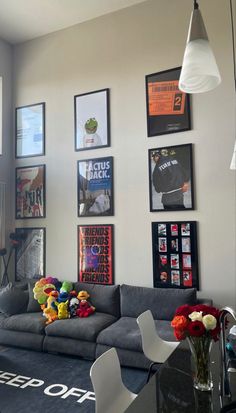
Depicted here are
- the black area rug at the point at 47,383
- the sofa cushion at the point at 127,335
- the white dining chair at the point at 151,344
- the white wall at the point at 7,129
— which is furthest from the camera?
the white wall at the point at 7,129

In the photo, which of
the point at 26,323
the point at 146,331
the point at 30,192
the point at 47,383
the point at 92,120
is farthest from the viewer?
the point at 30,192

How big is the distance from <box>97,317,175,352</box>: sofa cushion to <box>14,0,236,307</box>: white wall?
69 centimetres

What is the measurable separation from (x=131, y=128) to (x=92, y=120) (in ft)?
2.15

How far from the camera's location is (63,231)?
4.79 m

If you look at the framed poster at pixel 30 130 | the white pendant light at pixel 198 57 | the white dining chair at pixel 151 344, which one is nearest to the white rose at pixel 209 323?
the white dining chair at pixel 151 344

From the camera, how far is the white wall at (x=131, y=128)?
379 cm

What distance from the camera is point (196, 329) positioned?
1.56 metres

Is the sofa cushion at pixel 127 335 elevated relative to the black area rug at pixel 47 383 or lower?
elevated

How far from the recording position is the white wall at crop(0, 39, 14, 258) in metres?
5.19

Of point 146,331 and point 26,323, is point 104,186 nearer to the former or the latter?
point 26,323

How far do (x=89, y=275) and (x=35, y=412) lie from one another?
6.75 ft

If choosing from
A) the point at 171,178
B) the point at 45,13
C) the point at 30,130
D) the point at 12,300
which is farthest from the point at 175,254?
the point at 45,13

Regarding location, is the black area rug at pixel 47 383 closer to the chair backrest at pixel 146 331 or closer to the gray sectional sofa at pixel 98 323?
the gray sectional sofa at pixel 98 323

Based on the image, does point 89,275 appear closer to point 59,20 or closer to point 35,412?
point 35,412
